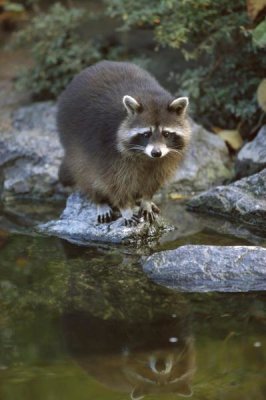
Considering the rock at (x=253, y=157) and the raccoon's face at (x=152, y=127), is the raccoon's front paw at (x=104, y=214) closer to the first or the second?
the raccoon's face at (x=152, y=127)

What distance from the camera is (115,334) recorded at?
12.8 ft

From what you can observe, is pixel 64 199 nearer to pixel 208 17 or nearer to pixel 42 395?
pixel 208 17

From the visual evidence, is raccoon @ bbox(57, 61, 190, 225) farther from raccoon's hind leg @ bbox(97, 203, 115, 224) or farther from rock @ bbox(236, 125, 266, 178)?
rock @ bbox(236, 125, 266, 178)

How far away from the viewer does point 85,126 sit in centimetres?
542

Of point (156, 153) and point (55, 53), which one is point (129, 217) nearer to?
point (156, 153)

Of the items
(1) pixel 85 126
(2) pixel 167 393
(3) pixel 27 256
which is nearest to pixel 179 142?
(1) pixel 85 126

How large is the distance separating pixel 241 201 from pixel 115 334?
2.03 metres

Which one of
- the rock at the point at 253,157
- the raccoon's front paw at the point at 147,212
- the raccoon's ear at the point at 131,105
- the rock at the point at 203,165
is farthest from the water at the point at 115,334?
the rock at the point at 253,157

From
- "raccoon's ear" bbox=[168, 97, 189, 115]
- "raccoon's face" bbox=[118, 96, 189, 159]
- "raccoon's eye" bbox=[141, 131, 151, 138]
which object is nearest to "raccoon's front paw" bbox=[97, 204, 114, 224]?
"raccoon's face" bbox=[118, 96, 189, 159]

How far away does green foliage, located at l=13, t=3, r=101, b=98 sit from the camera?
751cm

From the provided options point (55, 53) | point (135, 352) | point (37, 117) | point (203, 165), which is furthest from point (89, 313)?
point (55, 53)

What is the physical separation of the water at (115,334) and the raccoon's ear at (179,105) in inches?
36.3

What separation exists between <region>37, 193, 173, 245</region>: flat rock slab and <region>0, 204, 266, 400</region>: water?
207mm

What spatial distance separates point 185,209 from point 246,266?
5.22 ft
